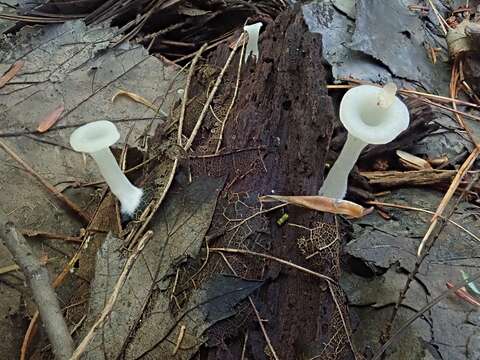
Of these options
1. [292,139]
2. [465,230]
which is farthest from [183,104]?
[465,230]

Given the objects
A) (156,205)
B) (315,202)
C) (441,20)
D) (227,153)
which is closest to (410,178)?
(315,202)

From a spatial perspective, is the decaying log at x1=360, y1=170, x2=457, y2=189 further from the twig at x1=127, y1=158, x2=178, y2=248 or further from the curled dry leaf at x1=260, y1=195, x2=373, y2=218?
the twig at x1=127, y1=158, x2=178, y2=248

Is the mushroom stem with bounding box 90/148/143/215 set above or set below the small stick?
above

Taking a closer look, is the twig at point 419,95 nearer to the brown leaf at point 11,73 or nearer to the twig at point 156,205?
the twig at point 156,205

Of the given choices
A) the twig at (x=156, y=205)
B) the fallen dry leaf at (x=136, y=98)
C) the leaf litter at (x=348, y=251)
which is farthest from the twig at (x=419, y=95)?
the twig at (x=156, y=205)

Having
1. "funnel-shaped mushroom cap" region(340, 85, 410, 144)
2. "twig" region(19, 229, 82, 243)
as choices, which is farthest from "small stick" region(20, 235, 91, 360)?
"funnel-shaped mushroom cap" region(340, 85, 410, 144)

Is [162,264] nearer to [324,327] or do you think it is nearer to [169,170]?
[169,170]

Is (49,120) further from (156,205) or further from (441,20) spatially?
(441,20)
